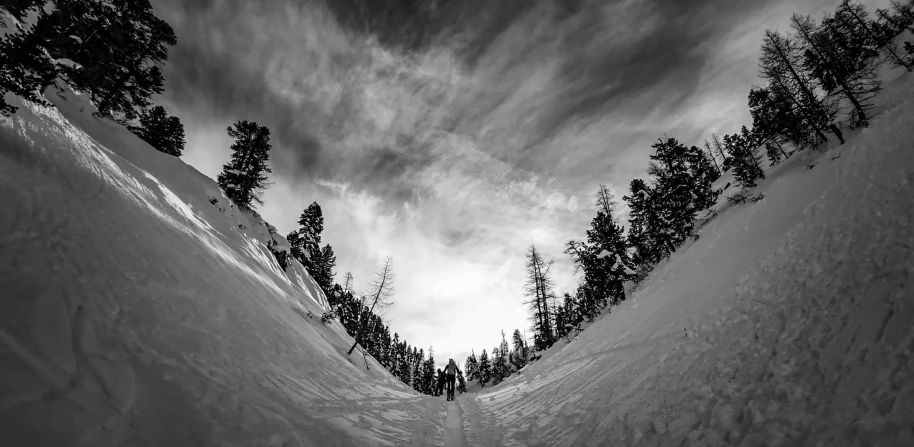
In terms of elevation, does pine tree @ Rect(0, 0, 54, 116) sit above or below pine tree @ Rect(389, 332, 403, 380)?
above

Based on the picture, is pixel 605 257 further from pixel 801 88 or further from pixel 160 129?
pixel 160 129

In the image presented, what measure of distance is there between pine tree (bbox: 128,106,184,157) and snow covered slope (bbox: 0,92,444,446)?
23.2m

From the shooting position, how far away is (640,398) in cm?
660

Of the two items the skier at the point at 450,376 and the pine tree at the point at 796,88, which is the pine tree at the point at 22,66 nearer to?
the skier at the point at 450,376

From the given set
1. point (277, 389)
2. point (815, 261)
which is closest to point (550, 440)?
point (277, 389)

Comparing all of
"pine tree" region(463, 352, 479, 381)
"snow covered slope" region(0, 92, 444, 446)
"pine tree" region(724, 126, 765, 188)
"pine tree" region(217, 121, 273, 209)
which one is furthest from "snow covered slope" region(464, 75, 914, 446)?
"pine tree" region(463, 352, 479, 381)

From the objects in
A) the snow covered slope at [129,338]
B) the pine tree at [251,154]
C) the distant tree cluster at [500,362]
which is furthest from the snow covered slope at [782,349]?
the distant tree cluster at [500,362]

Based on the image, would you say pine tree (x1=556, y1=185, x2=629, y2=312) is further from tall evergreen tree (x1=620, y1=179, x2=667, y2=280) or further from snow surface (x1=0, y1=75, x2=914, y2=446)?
snow surface (x1=0, y1=75, x2=914, y2=446)

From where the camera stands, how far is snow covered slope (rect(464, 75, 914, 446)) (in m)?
4.38

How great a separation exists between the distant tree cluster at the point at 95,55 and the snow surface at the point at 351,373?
1260 mm

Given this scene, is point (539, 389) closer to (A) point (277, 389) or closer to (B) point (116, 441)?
(A) point (277, 389)

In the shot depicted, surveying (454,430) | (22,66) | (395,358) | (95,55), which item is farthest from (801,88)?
(395,358)

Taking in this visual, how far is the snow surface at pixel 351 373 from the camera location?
4048 millimetres

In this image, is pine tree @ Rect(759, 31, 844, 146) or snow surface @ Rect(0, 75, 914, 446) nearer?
snow surface @ Rect(0, 75, 914, 446)
